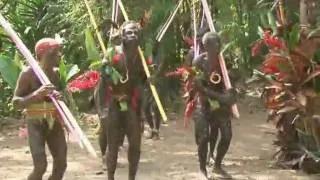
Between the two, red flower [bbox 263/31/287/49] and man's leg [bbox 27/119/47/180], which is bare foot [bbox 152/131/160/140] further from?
man's leg [bbox 27/119/47/180]

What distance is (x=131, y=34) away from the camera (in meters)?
7.18

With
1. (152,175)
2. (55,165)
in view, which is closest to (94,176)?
(152,175)

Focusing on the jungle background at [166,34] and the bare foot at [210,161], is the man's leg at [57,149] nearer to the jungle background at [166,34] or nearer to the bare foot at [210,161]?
A: the bare foot at [210,161]

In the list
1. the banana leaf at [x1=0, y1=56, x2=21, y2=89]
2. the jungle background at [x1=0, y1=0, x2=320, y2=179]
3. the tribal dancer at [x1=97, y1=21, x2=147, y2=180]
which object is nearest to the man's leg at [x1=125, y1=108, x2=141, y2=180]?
the tribal dancer at [x1=97, y1=21, x2=147, y2=180]

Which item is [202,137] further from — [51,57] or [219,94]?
[51,57]

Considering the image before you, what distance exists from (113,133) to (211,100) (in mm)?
1490

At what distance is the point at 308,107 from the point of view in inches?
332

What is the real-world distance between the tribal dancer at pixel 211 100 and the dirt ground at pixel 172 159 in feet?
1.61

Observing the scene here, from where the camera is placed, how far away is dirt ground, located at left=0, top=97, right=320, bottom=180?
8859 millimetres

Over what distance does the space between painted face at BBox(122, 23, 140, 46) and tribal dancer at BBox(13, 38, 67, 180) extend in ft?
2.92

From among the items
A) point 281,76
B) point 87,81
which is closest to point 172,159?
point 281,76

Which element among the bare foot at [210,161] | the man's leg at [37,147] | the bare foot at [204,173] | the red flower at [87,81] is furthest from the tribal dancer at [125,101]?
the bare foot at [210,161]

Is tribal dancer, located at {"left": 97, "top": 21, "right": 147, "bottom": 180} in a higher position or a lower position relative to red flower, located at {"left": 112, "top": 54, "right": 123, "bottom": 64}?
lower

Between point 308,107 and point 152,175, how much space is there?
2.13 m
